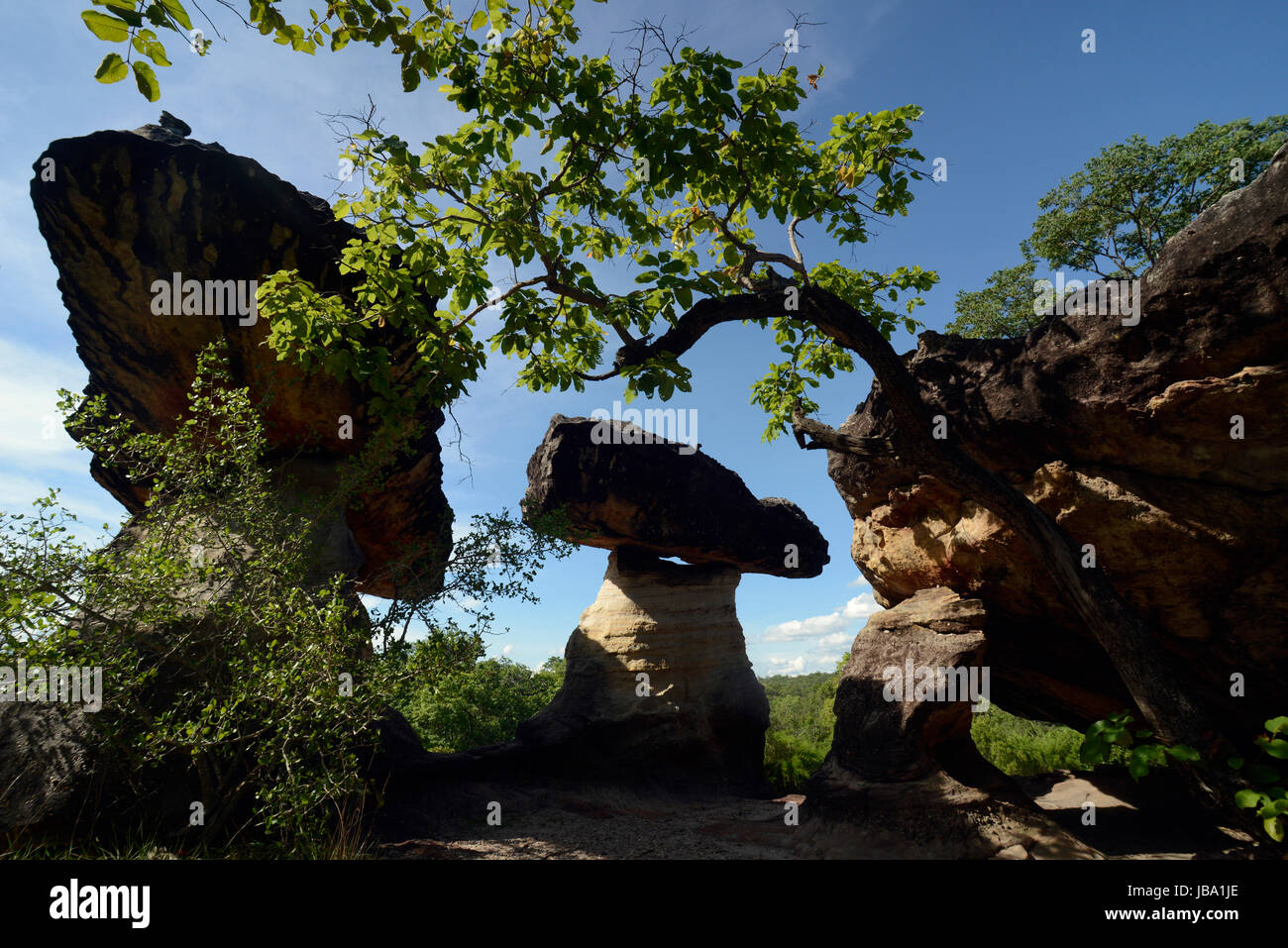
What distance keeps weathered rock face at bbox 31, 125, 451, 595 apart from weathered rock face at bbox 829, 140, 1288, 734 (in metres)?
8.06

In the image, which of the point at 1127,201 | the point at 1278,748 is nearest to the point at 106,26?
the point at 1278,748

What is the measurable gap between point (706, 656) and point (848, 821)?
6.63 metres

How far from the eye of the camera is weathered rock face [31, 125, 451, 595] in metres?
7.54

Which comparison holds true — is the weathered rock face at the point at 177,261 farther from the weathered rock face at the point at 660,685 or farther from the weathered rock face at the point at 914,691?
the weathered rock face at the point at 914,691

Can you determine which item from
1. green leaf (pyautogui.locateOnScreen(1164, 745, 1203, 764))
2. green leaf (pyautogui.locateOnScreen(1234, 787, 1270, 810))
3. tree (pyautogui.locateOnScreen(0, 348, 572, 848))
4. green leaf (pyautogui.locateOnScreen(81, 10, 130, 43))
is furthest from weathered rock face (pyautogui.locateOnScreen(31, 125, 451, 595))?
green leaf (pyautogui.locateOnScreen(1234, 787, 1270, 810))

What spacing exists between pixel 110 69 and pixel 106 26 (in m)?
0.20

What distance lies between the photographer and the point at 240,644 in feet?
18.6

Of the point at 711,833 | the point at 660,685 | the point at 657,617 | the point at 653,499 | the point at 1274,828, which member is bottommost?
the point at 711,833

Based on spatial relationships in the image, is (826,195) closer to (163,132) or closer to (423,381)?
(423,381)

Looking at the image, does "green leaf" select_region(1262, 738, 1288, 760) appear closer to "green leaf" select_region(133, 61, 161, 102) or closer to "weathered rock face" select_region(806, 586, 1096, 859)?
"weathered rock face" select_region(806, 586, 1096, 859)

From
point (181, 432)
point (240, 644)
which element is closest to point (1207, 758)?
point (240, 644)

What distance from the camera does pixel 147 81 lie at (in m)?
3.39

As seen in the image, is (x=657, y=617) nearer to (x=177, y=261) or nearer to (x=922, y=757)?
(x=922, y=757)

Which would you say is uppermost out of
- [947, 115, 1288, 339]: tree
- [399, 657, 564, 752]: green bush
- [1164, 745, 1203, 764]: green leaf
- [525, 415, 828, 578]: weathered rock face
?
[947, 115, 1288, 339]: tree
